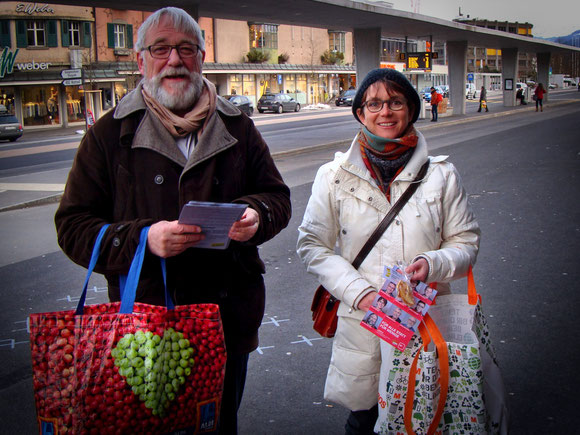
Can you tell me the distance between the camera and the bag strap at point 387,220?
8.44 feet

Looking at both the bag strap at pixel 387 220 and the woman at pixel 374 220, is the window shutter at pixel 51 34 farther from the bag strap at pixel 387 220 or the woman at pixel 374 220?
the bag strap at pixel 387 220

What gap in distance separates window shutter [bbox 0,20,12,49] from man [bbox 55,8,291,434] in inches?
1699

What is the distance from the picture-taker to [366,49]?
27.1 m

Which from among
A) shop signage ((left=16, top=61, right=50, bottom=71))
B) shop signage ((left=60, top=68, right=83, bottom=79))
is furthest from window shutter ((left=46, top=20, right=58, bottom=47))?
shop signage ((left=60, top=68, right=83, bottom=79))

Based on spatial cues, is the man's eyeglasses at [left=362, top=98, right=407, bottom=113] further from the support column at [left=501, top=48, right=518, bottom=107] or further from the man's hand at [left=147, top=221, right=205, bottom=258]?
the support column at [left=501, top=48, right=518, bottom=107]

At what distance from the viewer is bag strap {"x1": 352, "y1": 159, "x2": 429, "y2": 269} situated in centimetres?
257

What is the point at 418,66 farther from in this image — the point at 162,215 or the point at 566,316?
the point at 162,215

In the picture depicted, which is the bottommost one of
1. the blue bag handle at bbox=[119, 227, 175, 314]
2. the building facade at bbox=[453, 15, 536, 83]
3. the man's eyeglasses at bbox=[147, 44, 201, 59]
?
Result: the blue bag handle at bbox=[119, 227, 175, 314]

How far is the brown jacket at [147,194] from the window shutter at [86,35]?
45.4m

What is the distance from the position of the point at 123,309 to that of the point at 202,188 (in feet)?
1.88

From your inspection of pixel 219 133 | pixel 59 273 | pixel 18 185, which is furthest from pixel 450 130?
pixel 219 133

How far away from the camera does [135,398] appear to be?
193 cm

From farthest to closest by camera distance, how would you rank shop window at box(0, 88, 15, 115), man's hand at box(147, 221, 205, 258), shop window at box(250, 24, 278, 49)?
1. shop window at box(250, 24, 278, 49)
2. shop window at box(0, 88, 15, 115)
3. man's hand at box(147, 221, 205, 258)

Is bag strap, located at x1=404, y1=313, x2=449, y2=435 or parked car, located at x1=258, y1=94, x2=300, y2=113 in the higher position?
parked car, located at x1=258, y1=94, x2=300, y2=113
